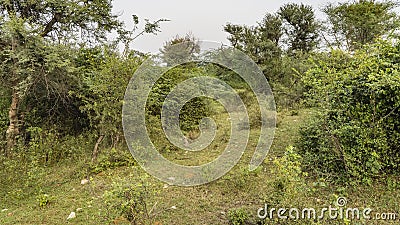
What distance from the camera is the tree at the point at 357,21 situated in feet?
40.7

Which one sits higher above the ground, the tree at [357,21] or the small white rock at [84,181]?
the tree at [357,21]

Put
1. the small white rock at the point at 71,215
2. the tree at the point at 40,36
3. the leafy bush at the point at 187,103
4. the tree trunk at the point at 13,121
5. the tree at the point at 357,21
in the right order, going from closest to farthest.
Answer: the small white rock at the point at 71,215
the tree at the point at 40,36
the tree trunk at the point at 13,121
the leafy bush at the point at 187,103
the tree at the point at 357,21

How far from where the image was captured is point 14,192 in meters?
3.73

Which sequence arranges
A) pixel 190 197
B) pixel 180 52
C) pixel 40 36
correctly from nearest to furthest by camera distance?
pixel 190 197 → pixel 40 36 → pixel 180 52

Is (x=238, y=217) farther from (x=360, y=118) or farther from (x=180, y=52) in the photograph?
(x=180, y=52)

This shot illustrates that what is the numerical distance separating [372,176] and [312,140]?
880 millimetres

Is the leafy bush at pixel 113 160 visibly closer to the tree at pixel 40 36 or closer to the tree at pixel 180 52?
the tree at pixel 40 36

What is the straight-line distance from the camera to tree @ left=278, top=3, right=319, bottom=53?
14156 millimetres

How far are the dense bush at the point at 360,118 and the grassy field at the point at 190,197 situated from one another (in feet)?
0.87

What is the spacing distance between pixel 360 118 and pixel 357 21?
459 inches

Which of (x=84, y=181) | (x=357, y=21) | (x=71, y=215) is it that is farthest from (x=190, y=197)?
(x=357, y=21)

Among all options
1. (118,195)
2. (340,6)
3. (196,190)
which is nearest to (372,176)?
(196,190)

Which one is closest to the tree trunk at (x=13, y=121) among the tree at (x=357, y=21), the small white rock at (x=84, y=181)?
the small white rock at (x=84, y=181)

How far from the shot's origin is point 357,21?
1300 centimetres
